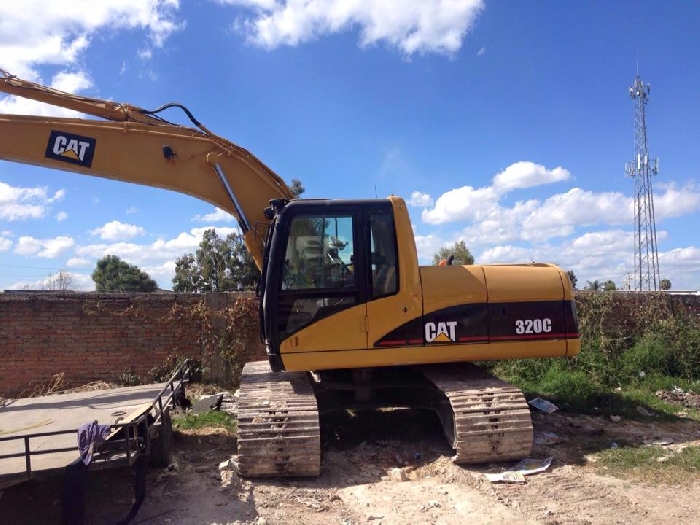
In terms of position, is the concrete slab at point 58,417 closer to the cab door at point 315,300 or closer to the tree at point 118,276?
the cab door at point 315,300

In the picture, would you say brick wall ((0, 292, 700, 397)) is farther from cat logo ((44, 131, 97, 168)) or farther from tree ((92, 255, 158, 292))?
tree ((92, 255, 158, 292))

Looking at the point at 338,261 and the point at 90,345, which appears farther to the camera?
the point at 90,345

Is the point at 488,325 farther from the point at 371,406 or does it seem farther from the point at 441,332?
the point at 371,406

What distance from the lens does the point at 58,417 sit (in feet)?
19.7

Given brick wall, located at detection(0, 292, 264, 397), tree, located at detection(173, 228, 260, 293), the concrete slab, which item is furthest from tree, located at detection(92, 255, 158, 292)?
the concrete slab

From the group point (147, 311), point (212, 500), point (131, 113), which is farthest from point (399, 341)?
point (147, 311)

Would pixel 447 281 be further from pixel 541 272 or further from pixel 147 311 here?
pixel 147 311

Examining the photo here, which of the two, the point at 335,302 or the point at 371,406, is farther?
the point at 371,406

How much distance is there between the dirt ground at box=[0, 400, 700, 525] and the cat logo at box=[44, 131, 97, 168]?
3.47 m

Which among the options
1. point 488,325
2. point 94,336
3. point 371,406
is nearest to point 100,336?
point 94,336

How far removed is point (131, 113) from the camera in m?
7.23

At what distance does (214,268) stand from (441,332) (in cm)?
2442

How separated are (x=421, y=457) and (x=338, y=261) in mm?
2280

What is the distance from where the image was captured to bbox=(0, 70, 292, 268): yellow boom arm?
681 centimetres
